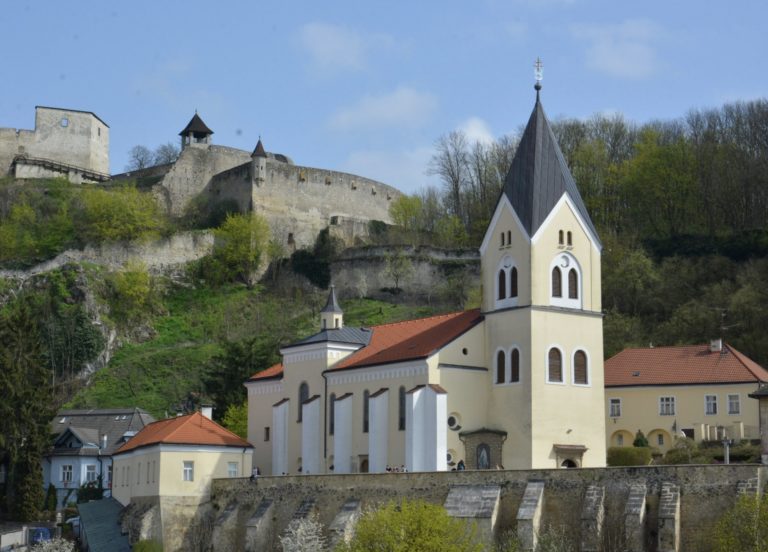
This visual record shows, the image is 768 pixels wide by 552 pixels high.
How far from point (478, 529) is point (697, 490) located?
21.2 ft

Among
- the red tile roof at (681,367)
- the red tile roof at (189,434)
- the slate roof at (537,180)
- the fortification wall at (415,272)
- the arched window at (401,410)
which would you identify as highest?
the fortification wall at (415,272)

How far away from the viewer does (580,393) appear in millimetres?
50000

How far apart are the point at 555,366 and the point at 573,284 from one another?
3412 mm

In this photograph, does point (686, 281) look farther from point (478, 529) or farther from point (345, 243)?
point (478, 529)

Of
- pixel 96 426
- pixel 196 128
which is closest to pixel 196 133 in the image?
pixel 196 128

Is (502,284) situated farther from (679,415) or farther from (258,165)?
(258,165)

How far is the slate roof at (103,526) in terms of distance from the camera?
49.1 meters

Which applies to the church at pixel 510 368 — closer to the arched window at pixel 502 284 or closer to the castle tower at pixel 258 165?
the arched window at pixel 502 284

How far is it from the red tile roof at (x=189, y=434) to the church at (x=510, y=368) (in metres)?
4.53

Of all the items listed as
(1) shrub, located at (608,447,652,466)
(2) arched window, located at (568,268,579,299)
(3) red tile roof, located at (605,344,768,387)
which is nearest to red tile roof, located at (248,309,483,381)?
(2) arched window, located at (568,268,579,299)

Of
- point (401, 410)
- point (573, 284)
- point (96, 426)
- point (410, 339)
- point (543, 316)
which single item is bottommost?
point (401, 410)

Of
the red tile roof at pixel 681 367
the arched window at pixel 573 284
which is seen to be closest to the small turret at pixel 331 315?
the arched window at pixel 573 284

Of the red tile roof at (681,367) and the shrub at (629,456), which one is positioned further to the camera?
the red tile roof at (681,367)

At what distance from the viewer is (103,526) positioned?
5109 cm
